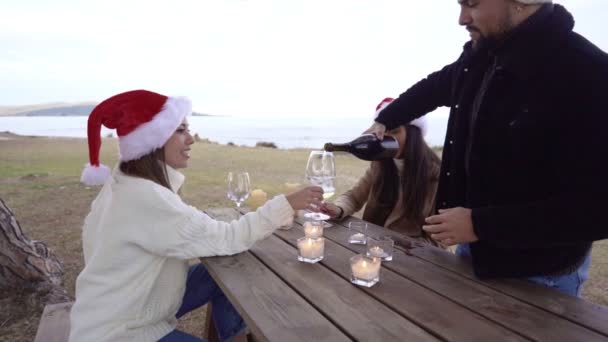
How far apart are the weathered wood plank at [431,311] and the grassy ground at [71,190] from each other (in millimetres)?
2394

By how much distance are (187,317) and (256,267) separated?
2.20 metres

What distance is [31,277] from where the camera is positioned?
10.9 feet

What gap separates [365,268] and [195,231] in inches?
29.8

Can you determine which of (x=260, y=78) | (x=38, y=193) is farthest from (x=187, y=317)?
(x=260, y=78)

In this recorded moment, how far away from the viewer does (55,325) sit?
7.25ft

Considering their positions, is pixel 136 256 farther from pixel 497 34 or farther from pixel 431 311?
pixel 497 34

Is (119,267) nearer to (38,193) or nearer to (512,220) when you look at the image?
(512,220)

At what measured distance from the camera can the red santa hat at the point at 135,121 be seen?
1.86 m

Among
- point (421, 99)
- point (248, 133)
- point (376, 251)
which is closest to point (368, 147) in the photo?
point (421, 99)

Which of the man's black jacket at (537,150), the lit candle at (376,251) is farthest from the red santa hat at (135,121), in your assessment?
the man's black jacket at (537,150)

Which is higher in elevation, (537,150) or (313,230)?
(537,150)

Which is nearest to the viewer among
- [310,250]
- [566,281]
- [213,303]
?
[566,281]

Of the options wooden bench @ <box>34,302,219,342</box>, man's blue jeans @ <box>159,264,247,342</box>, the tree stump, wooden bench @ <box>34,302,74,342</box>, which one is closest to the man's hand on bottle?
man's blue jeans @ <box>159,264,247,342</box>

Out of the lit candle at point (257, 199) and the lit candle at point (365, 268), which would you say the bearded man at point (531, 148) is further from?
the lit candle at point (257, 199)
